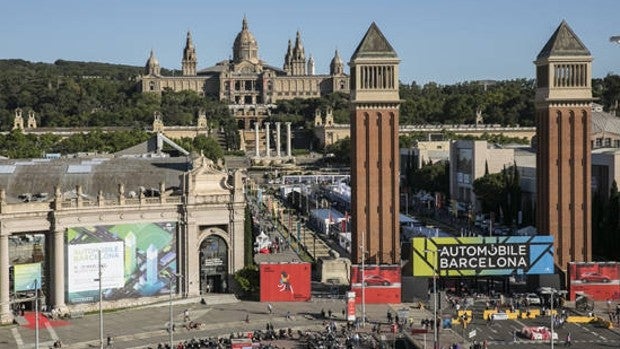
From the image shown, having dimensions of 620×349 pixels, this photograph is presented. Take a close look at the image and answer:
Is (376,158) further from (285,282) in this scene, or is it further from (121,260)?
(121,260)

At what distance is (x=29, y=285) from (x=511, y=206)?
55758 millimetres

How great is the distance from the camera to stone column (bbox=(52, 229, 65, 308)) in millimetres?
64812

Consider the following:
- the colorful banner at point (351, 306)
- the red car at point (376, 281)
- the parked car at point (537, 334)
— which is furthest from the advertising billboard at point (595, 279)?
the colorful banner at point (351, 306)

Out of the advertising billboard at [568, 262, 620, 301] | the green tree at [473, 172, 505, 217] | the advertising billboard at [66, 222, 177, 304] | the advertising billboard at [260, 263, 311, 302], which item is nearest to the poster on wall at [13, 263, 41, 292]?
the advertising billboard at [66, 222, 177, 304]

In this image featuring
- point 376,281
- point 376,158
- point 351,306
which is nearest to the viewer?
point 351,306

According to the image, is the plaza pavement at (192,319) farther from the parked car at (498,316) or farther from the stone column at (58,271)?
the parked car at (498,316)

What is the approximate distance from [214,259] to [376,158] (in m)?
13.6

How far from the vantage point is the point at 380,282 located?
225ft

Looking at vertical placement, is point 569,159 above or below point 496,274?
above

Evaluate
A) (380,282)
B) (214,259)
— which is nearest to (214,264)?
(214,259)

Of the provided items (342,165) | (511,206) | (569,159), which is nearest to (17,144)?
(342,165)

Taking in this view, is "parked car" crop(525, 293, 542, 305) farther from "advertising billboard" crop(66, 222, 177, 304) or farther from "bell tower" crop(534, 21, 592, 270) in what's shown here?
"advertising billboard" crop(66, 222, 177, 304)

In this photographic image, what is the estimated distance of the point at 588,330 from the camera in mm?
60406

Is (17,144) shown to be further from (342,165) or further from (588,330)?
(588,330)
